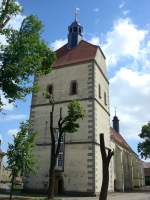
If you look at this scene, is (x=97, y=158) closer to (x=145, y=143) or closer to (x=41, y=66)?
(x=41, y=66)

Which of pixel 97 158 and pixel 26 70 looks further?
pixel 97 158

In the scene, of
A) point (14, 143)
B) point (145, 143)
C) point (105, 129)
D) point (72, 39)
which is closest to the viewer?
point (14, 143)

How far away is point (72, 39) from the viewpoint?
123ft

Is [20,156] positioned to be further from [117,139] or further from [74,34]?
[117,139]

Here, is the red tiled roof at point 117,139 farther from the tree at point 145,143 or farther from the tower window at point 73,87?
the tower window at point 73,87

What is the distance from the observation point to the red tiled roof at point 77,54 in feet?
110

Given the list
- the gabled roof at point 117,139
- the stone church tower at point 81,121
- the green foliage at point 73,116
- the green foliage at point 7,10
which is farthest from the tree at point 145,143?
the green foliage at point 7,10

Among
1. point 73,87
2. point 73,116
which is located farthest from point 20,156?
point 73,87

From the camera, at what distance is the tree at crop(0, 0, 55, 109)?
725 inches

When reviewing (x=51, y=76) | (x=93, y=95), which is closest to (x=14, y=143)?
(x=93, y=95)

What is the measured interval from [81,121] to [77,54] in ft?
28.5

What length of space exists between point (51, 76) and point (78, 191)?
43.6 ft

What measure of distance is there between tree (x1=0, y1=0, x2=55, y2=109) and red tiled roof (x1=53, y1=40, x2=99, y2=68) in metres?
13.7

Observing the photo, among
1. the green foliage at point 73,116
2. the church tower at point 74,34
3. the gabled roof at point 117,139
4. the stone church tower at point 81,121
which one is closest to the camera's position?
the green foliage at point 73,116
